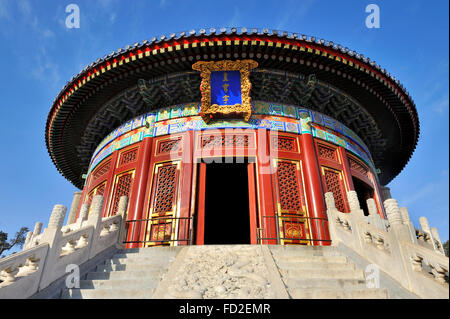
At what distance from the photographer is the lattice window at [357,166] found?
10.3 meters

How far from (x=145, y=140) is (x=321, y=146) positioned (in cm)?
562

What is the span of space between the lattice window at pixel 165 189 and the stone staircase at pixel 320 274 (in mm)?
3754

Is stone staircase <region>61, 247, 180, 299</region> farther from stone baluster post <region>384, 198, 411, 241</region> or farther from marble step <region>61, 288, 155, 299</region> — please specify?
stone baluster post <region>384, 198, 411, 241</region>

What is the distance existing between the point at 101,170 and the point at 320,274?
887cm

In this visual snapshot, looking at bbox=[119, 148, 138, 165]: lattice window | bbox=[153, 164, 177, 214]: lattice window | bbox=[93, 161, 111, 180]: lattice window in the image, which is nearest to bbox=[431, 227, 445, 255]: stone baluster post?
bbox=[153, 164, 177, 214]: lattice window

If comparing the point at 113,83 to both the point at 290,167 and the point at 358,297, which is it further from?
the point at 358,297

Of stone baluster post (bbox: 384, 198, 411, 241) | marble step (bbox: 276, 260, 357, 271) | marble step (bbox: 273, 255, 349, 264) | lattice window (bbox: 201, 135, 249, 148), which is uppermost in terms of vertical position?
lattice window (bbox: 201, 135, 249, 148)

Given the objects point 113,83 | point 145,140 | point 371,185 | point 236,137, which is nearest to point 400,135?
point 371,185

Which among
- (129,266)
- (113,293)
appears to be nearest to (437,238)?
(129,266)

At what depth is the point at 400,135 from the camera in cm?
1215

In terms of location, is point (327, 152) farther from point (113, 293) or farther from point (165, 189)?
point (113, 293)

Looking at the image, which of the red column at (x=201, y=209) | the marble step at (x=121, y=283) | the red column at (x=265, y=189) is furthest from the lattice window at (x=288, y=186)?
the marble step at (x=121, y=283)

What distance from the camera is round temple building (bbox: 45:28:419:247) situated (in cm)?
816

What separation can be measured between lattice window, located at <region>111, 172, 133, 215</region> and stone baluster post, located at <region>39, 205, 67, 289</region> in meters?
4.36
